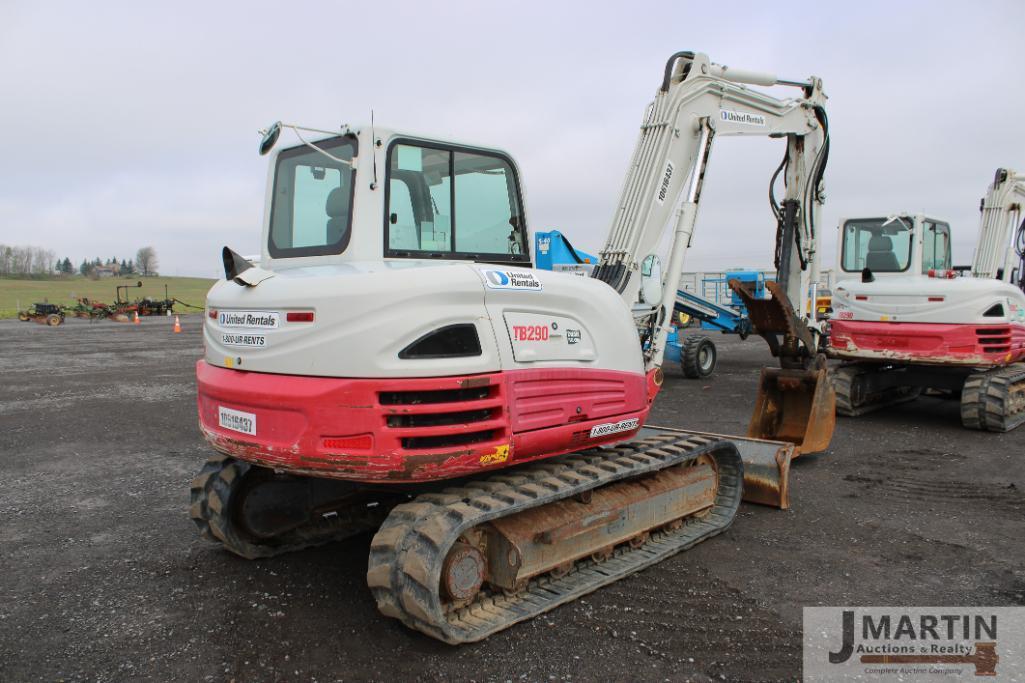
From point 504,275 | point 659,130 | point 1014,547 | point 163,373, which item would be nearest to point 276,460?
point 504,275

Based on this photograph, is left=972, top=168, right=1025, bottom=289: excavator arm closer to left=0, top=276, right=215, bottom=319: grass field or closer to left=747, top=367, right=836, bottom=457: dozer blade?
left=747, top=367, right=836, bottom=457: dozer blade

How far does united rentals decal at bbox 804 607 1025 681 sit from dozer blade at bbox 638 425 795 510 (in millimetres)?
1936

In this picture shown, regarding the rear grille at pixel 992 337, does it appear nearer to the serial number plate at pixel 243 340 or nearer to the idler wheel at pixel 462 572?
the idler wheel at pixel 462 572

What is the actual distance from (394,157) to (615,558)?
308 cm

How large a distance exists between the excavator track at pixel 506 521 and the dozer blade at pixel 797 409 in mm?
2115

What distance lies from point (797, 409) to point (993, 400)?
318 cm

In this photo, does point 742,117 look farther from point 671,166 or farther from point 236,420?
point 236,420

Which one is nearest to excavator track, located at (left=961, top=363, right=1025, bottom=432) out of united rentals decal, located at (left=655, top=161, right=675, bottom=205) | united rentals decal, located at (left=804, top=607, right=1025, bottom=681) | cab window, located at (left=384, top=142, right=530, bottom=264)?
united rentals decal, located at (left=655, top=161, right=675, bottom=205)

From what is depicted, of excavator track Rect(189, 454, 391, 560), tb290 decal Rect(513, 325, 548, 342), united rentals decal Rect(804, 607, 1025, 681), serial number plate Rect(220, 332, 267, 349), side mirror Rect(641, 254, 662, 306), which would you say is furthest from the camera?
side mirror Rect(641, 254, 662, 306)

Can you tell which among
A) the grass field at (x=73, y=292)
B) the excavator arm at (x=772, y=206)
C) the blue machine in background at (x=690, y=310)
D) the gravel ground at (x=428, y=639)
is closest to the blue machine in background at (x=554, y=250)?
the blue machine in background at (x=690, y=310)

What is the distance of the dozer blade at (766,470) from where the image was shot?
21.0ft

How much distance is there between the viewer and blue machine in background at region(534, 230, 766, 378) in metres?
10.8

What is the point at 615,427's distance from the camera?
515cm

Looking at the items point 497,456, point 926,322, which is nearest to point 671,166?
point 497,456
